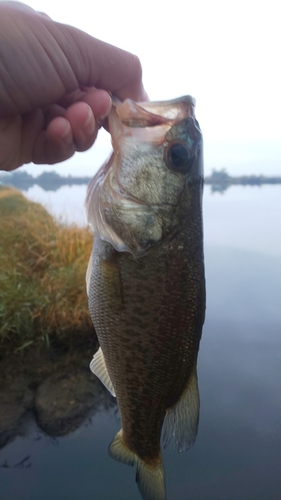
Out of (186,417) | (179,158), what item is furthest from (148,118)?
(186,417)

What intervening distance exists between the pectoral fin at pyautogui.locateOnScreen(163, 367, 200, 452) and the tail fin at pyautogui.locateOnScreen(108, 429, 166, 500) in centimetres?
19

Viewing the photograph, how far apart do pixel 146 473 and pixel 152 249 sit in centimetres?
94

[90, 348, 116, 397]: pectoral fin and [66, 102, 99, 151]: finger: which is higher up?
[66, 102, 99, 151]: finger

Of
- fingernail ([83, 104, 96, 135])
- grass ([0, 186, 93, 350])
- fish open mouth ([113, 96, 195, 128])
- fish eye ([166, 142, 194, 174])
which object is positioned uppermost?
fish open mouth ([113, 96, 195, 128])

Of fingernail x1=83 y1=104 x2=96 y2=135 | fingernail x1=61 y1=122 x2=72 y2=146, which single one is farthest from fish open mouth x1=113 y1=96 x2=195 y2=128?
fingernail x1=61 y1=122 x2=72 y2=146

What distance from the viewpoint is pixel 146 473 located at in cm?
145

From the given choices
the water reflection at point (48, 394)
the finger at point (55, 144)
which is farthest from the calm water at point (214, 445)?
the finger at point (55, 144)

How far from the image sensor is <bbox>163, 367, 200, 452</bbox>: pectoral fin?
1.36 meters

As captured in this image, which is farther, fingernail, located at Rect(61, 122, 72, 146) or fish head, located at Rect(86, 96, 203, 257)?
fingernail, located at Rect(61, 122, 72, 146)

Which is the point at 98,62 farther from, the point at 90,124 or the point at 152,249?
the point at 152,249

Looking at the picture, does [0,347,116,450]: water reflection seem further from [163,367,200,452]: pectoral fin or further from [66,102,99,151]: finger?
[66,102,99,151]: finger

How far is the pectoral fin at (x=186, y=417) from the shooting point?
53.4 inches

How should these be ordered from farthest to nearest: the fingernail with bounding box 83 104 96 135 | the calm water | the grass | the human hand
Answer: the grass → the calm water → the fingernail with bounding box 83 104 96 135 → the human hand

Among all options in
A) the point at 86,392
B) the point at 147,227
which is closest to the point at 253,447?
the point at 86,392
